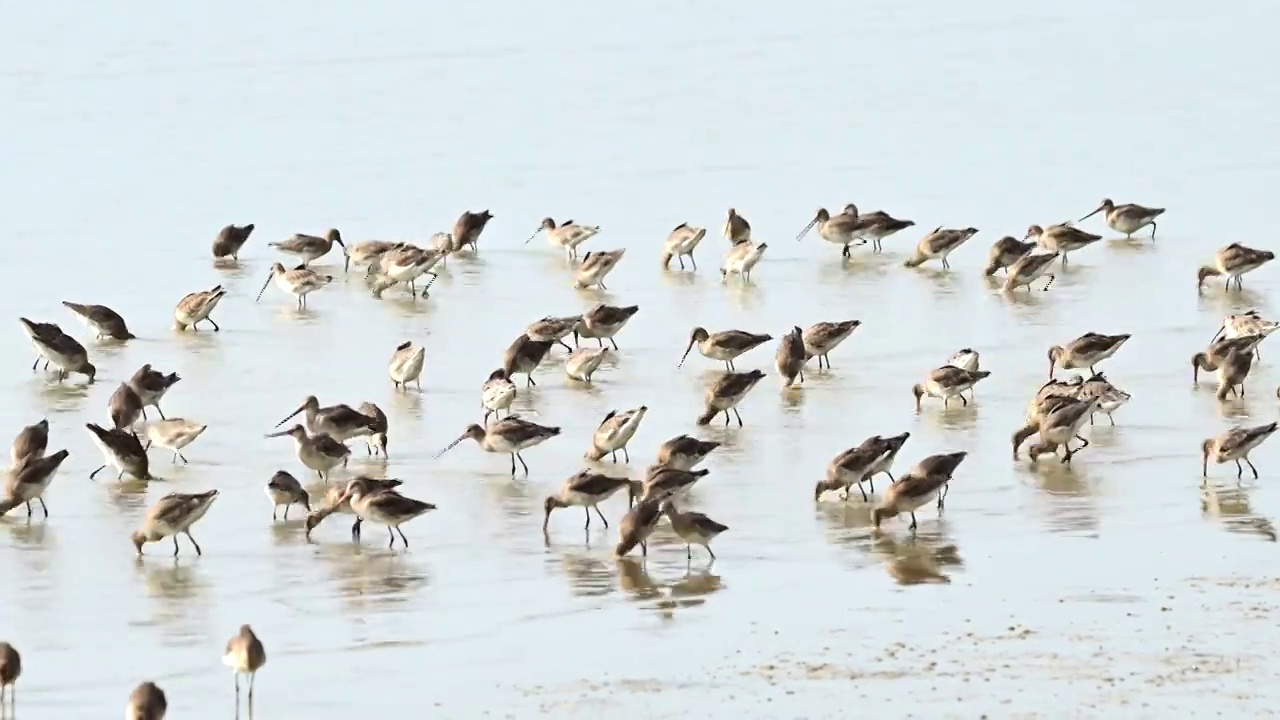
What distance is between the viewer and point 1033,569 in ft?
49.7

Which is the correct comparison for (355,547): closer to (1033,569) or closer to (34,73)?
(1033,569)

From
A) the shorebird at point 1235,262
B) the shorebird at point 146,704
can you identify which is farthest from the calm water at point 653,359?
the shorebird at point 146,704

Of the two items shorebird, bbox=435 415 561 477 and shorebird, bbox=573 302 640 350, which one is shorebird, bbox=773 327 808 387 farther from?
shorebird, bbox=435 415 561 477

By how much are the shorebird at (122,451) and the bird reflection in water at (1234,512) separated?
772 centimetres

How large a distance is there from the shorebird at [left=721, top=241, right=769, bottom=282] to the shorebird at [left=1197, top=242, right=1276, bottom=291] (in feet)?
15.3

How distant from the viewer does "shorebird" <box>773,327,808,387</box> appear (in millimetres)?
21078

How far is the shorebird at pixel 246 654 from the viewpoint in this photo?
12.4m

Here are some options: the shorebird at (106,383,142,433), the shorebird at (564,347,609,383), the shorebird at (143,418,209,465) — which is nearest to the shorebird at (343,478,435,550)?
the shorebird at (143,418,209,465)

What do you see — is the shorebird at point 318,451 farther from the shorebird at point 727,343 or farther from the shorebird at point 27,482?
the shorebird at point 727,343

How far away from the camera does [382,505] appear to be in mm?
16047

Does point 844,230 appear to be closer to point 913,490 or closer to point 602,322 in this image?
point 602,322

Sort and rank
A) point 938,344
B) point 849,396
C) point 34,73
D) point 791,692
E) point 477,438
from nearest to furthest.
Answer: point 791,692 → point 477,438 → point 849,396 → point 938,344 → point 34,73

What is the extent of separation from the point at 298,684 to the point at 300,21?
4132 centimetres

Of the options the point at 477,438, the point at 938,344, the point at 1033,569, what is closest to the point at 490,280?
the point at 938,344
